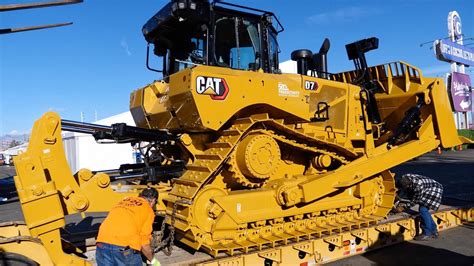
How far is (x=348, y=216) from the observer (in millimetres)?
6582

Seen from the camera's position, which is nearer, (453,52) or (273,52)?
(273,52)

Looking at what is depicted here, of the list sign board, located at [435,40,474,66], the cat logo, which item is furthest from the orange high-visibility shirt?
sign board, located at [435,40,474,66]

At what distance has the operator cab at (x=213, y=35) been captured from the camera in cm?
540

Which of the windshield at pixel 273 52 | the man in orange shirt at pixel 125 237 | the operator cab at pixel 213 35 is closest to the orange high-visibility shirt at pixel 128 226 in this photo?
the man in orange shirt at pixel 125 237

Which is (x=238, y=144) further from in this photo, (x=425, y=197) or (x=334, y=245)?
(x=425, y=197)

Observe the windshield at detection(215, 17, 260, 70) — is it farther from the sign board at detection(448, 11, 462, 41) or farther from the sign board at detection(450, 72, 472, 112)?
the sign board at detection(448, 11, 462, 41)

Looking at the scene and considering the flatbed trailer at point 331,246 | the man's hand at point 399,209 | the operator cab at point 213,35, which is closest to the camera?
the flatbed trailer at point 331,246

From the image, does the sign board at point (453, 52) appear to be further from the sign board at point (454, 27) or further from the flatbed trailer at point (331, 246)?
the flatbed trailer at point (331, 246)

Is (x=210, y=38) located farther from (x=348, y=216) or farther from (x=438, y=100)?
(x=438, y=100)

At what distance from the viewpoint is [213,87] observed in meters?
4.80

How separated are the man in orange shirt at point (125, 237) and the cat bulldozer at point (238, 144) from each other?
0.81m

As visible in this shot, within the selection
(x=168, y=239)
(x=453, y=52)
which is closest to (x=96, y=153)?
(x=168, y=239)

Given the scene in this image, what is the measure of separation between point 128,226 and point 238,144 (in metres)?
1.89

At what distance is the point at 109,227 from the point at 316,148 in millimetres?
3432
